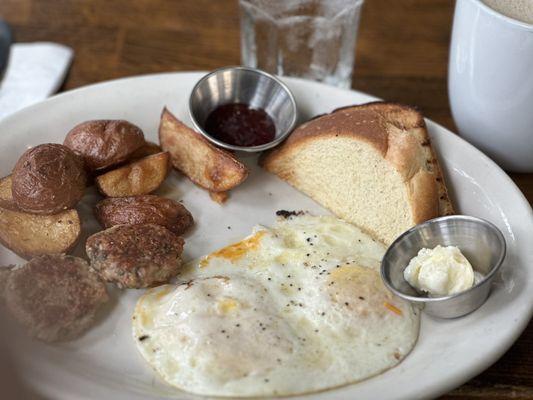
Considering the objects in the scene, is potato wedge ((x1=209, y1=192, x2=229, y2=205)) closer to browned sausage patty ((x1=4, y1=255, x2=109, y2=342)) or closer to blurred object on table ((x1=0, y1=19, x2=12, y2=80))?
browned sausage patty ((x1=4, y1=255, x2=109, y2=342))

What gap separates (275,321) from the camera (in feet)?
7.91

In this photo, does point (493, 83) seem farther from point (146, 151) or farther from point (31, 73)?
point (31, 73)

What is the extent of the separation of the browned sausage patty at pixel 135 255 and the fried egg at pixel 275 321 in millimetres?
79

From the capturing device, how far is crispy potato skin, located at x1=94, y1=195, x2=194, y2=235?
2.75 metres

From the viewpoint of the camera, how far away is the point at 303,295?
253 cm

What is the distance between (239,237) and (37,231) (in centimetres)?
77

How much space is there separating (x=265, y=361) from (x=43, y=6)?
2873mm

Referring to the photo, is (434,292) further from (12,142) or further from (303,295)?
(12,142)

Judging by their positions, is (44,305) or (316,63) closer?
(44,305)

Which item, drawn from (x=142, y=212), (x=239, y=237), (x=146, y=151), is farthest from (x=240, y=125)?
(x=142, y=212)

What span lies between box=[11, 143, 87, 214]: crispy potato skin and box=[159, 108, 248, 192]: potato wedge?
0.49 m

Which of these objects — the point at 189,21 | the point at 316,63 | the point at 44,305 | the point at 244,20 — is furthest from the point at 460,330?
the point at 189,21

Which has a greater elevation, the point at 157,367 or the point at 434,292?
the point at 434,292

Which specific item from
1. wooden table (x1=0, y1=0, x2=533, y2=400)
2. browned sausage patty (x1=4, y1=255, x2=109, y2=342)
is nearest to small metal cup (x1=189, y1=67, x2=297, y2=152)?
wooden table (x1=0, y1=0, x2=533, y2=400)
